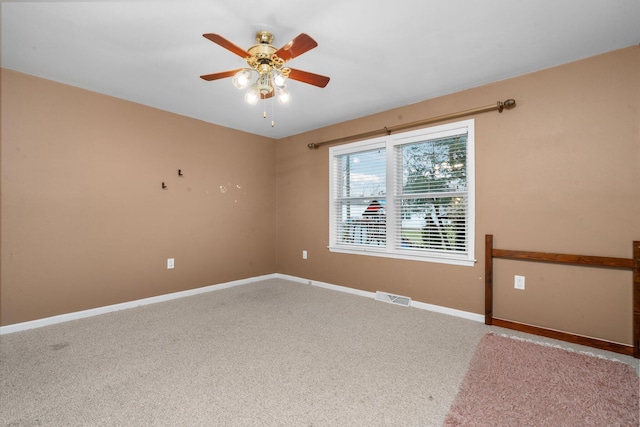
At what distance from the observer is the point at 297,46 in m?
1.80

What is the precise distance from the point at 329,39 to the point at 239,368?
2466 mm

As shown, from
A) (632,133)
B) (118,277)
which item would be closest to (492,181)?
(632,133)

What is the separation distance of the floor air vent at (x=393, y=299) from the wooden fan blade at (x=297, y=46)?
283cm

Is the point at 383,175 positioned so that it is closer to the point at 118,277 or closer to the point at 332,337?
the point at 332,337

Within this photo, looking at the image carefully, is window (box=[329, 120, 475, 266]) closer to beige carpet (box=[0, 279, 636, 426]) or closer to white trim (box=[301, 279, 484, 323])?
white trim (box=[301, 279, 484, 323])

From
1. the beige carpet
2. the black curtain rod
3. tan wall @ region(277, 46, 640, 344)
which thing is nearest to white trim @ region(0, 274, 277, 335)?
the beige carpet

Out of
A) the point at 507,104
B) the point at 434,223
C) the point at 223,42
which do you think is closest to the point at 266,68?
the point at 223,42

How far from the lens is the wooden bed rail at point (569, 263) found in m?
2.19

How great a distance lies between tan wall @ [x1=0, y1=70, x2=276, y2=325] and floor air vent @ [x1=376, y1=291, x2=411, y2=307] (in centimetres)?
209

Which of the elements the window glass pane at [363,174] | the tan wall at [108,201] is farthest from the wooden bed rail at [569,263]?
the tan wall at [108,201]

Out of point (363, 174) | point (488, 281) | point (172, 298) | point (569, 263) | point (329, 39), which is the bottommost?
point (172, 298)

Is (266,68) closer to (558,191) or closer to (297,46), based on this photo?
(297,46)

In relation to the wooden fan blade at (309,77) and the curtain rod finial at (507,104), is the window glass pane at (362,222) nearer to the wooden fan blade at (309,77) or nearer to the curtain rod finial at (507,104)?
the curtain rod finial at (507,104)

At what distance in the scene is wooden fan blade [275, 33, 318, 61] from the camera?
169 centimetres
